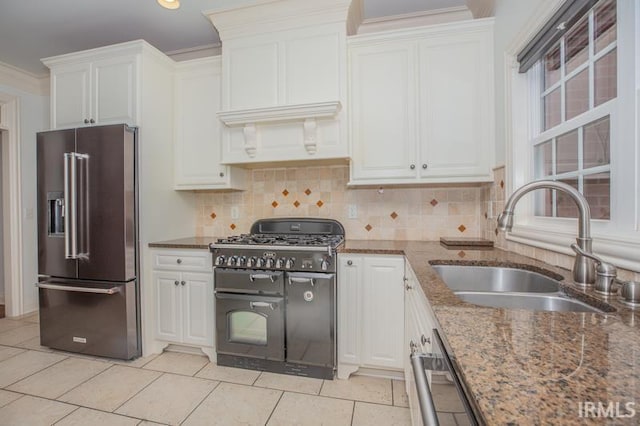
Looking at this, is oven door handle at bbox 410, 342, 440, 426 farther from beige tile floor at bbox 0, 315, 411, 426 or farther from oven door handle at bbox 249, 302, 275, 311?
oven door handle at bbox 249, 302, 275, 311

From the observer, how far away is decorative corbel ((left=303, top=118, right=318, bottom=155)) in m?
2.20

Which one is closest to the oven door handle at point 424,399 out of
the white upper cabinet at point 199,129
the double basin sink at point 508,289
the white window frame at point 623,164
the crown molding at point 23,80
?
the double basin sink at point 508,289

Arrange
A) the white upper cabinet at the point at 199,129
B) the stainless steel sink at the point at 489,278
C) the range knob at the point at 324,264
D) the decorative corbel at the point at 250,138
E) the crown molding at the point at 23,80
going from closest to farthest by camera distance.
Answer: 1. the stainless steel sink at the point at 489,278
2. the range knob at the point at 324,264
3. the decorative corbel at the point at 250,138
4. the white upper cabinet at the point at 199,129
5. the crown molding at the point at 23,80

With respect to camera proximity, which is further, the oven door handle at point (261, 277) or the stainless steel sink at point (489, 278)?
the oven door handle at point (261, 277)

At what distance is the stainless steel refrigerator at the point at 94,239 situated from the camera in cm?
221

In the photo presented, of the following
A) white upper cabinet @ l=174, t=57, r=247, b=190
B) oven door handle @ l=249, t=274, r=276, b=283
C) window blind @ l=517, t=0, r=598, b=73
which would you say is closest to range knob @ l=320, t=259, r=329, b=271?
oven door handle @ l=249, t=274, r=276, b=283

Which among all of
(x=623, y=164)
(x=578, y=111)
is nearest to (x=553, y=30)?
(x=578, y=111)

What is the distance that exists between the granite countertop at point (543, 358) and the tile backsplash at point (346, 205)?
60.6 inches

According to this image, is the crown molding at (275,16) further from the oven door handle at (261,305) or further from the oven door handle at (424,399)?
the oven door handle at (424,399)

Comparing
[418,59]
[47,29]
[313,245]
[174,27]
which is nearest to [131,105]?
[174,27]

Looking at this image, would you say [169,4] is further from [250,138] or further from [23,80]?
[23,80]

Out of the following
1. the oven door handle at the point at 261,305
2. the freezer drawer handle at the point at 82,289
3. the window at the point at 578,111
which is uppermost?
the window at the point at 578,111

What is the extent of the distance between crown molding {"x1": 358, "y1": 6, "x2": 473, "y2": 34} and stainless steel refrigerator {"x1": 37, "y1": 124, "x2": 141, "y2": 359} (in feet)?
7.31

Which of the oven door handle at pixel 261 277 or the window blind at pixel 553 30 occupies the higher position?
the window blind at pixel 553 30
